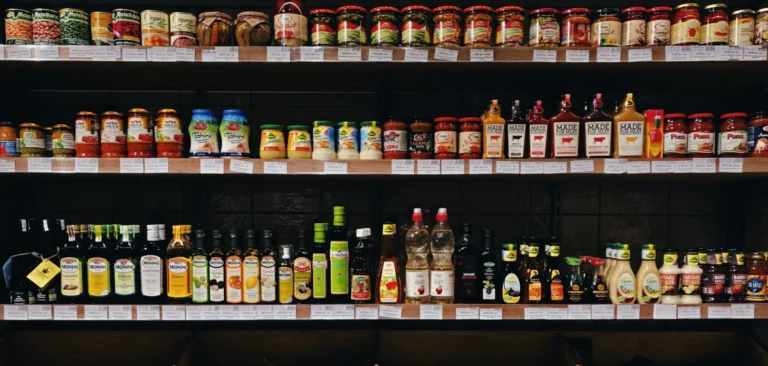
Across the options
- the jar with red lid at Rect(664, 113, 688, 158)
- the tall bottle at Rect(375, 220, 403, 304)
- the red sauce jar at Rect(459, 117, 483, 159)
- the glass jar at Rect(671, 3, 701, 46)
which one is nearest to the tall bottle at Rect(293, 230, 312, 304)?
the tall bottle at Rect(375, 220, 403, 304)

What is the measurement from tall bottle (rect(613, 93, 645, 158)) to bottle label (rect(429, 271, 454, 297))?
0.77 meters

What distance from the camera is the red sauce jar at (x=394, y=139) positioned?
5.54ft

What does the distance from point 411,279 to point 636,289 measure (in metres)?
0.89

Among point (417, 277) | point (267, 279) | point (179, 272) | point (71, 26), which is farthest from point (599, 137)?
point (71, 26)

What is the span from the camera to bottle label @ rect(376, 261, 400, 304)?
5.60 ft

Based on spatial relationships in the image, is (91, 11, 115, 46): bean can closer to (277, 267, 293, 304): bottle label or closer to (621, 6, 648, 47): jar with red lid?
(277, 267, 293, 304): bottle label

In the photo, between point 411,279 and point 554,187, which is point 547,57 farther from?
point 411,279

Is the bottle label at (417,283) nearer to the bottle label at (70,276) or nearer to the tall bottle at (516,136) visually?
the tall bottle at (516,136)

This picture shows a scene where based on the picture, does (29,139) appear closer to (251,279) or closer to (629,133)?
(251,279)

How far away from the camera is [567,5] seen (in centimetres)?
221

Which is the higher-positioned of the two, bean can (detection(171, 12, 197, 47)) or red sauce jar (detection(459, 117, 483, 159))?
bean can (detection(171, 12, 197, 47))

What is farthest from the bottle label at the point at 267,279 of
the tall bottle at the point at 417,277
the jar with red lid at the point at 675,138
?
the jar with red lid at the point at 675,138

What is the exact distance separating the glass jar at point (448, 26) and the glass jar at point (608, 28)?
0.52m
